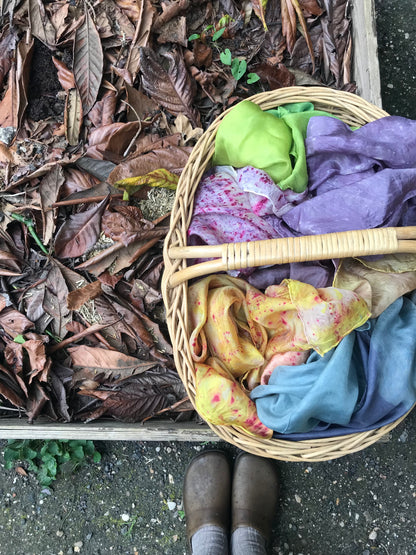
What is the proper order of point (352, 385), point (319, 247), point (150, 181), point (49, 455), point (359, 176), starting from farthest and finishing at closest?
point (49, 455)
point (150, 181)
point (359, 176)
point (352, 385)
point (319, 247)

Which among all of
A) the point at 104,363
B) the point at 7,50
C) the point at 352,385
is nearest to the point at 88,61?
the point at 7,50

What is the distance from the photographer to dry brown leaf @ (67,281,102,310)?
1.44 meters

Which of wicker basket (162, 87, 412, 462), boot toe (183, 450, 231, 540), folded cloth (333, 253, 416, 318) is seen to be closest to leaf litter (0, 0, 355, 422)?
wicker basket (162, 87, 412, 462)

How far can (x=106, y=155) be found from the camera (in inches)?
57.9

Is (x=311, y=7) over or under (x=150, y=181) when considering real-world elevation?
over

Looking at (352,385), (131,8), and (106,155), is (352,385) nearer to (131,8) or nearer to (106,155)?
(106,155)

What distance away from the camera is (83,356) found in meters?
1.51

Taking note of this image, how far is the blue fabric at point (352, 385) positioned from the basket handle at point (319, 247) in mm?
226

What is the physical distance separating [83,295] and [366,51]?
1.20 metres

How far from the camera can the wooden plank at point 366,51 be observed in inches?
57.6

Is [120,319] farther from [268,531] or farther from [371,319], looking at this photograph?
[268,531]

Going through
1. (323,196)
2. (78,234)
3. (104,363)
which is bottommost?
(104,363)

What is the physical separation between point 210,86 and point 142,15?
318mm

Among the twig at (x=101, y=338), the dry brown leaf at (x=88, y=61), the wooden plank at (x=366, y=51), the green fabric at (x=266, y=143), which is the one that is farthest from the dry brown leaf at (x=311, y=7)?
the twig at (x=101, y=338)
